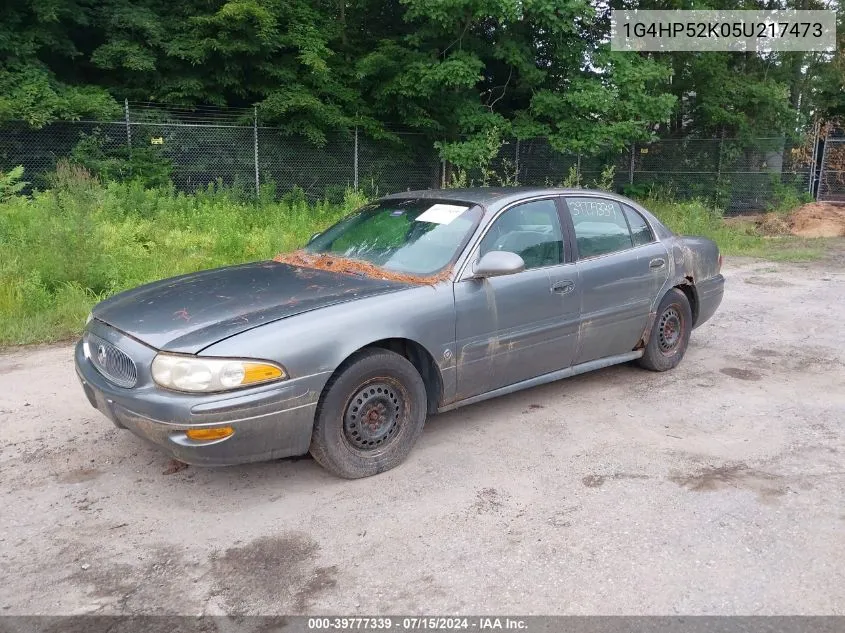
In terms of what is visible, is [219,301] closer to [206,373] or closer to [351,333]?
[206,373]

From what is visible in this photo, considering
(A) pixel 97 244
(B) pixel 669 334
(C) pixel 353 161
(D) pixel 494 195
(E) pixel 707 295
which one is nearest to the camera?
(D) pixel 494 195

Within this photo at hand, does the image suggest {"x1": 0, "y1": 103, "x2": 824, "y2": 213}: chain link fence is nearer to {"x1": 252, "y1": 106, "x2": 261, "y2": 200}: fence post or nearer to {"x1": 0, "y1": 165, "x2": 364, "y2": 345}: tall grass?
{"x1": 252, "y1": 106, "x2": 261, "y2": 200}: fence post

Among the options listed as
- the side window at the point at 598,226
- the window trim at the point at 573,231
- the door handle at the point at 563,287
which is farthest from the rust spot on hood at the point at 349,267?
the side window at the point at 598,226

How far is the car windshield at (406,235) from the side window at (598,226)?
0.89 meters

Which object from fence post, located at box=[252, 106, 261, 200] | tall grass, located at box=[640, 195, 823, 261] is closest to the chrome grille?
fence post, located at box=[252, 106, 261, 200]

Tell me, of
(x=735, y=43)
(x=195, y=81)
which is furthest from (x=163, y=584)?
(x=735, y=43)

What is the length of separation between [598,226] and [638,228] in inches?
20.3

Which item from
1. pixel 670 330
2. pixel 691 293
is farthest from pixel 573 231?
pixel 691 293

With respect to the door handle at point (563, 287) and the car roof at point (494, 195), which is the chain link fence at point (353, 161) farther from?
the door handle at point (563, 287)

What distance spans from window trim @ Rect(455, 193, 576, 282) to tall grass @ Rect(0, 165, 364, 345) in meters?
4.44

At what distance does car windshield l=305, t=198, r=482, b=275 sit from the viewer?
448 cm

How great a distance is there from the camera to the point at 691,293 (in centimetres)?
607

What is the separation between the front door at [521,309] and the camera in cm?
433

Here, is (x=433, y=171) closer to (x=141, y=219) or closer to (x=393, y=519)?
(x=141, y=219)
